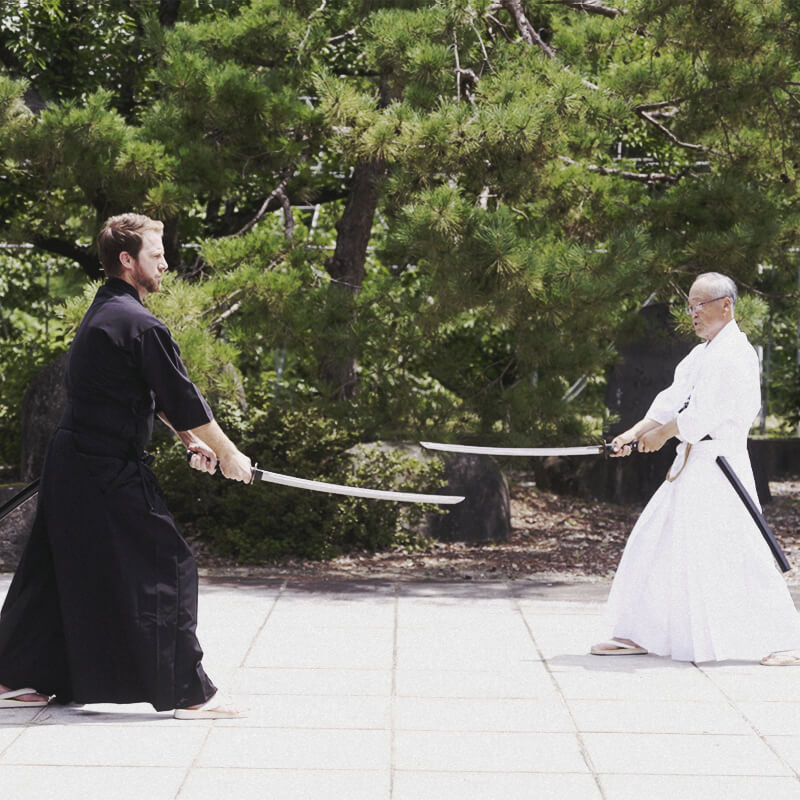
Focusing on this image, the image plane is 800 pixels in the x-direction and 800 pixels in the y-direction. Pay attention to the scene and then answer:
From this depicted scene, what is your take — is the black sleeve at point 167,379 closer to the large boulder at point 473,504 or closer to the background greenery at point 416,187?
the background greenery at point 416,187

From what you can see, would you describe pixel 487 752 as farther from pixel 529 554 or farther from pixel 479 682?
pixel 529 554

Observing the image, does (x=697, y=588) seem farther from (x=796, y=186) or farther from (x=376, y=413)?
(x=796, y=186)

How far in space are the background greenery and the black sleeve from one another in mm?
2441

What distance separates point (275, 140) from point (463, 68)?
145 centimetres

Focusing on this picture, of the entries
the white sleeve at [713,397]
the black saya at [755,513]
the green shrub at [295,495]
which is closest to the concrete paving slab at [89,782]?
the white sleeve at [713,397]

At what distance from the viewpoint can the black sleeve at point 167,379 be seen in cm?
405

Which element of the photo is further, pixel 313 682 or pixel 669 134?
pixel 669 134

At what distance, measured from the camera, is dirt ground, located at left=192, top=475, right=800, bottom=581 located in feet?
25.8

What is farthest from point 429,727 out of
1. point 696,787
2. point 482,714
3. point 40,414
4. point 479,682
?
point 40,414

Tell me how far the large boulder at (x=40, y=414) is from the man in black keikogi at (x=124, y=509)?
5.27 metres

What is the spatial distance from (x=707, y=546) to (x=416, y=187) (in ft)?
9.79

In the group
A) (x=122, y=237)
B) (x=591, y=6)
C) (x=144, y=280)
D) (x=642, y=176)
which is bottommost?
(x=144, y=280)

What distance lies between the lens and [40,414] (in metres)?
9.34

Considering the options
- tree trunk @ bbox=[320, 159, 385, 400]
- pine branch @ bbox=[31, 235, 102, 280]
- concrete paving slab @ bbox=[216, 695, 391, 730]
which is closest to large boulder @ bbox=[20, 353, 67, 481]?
pine branch @ bbox=[31, 235, 102, 280]
